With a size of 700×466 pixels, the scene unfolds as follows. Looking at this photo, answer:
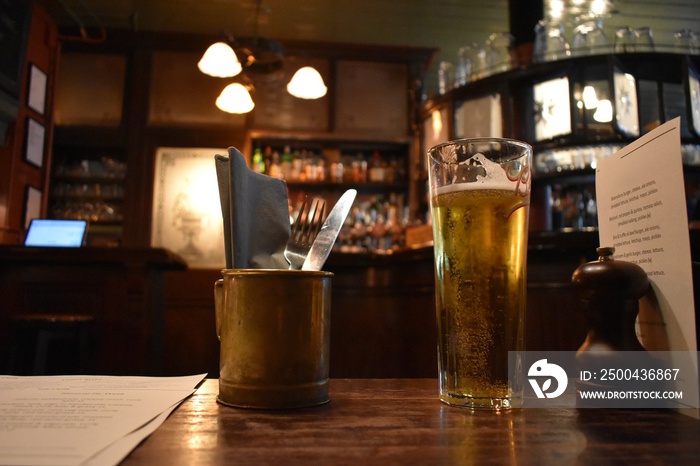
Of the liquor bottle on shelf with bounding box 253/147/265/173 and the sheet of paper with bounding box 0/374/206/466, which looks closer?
the sheet of paper with bounding box 0/374/206/466

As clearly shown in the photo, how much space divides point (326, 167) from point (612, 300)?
14.9 feet

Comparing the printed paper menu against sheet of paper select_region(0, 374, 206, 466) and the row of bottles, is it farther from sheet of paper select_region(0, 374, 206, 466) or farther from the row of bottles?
the row of bottles

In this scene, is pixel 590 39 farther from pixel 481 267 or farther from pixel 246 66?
pixel 481 267

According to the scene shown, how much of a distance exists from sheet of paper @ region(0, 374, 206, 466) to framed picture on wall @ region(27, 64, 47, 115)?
4400mm

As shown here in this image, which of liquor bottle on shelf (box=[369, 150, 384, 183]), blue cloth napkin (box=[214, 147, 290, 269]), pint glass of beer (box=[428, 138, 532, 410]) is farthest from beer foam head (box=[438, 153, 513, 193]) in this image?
liquor bottle on shelf (box=[369, 150, 384, 183])

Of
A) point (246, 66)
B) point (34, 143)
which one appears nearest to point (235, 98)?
point (246, 66)

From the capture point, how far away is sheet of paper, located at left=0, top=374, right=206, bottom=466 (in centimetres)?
36

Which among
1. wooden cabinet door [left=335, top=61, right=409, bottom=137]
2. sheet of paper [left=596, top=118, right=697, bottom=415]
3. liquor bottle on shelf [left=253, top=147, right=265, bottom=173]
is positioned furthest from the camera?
wooden cabinet door [left=335, top=61, right=409, bottom=137]

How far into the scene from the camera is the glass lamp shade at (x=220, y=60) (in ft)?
10.9

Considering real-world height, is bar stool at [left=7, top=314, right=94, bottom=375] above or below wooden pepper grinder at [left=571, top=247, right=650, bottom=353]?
below

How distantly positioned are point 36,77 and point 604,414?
4.97m

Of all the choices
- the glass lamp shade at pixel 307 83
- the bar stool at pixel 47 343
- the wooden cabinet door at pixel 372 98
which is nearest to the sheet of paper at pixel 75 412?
the bar stool at pixel 47 343

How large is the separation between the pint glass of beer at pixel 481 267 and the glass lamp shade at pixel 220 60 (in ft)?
10.1

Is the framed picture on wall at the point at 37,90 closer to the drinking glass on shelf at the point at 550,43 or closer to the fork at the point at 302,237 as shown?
the drinking glass on shelf at the point at 550,43
